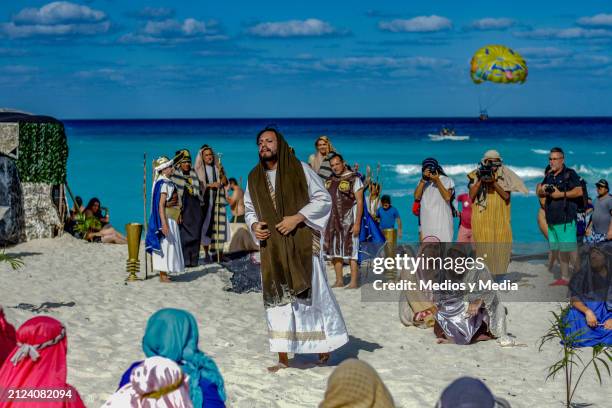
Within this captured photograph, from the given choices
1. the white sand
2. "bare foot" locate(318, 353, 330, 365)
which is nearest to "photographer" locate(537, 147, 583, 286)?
the white sand

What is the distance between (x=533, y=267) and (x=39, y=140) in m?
7.76

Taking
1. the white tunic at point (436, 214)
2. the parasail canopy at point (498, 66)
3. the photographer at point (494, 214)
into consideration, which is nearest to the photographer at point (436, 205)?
the white tunic at point (436, 214)

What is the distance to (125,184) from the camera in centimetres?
4441

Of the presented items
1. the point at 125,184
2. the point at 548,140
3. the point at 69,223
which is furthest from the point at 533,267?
the point at 548,140

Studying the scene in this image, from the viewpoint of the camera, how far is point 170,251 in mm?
11500

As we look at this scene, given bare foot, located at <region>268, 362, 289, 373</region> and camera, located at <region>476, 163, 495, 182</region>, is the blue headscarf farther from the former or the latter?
camera, located at <region>476, 163, 495, 182</region>

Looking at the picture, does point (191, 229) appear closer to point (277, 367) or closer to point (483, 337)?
point (483, 337)

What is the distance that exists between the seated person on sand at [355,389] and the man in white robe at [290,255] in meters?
3.51

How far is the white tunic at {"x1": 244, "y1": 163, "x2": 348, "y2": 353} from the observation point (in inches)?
287

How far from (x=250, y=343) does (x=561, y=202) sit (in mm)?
4825

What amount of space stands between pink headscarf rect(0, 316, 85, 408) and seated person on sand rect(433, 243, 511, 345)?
491cm

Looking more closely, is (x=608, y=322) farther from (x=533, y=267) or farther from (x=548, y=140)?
(x=548, y=140)

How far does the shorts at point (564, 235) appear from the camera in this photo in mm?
11492

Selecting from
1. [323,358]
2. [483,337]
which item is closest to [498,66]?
[483,337]
